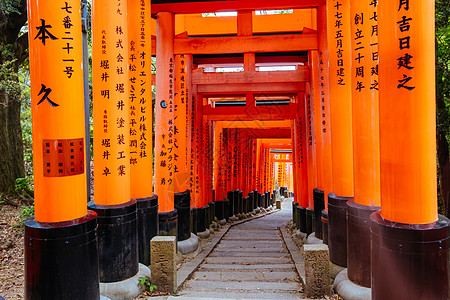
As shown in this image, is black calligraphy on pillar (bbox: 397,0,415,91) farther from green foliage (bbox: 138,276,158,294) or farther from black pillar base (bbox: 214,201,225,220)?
black pillar base (bbox: 214,201,225,220)

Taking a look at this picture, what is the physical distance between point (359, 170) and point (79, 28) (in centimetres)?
360

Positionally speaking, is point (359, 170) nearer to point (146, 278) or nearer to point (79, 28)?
point (146, 278)

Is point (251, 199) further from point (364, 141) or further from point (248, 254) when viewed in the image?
point (364, 141)

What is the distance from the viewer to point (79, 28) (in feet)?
11.4

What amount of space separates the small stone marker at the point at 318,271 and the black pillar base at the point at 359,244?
0.30m

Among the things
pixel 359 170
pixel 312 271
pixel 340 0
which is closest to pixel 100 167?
pixel 312 271

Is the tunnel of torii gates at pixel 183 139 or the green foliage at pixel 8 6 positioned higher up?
the green foliage at pixel 8 6

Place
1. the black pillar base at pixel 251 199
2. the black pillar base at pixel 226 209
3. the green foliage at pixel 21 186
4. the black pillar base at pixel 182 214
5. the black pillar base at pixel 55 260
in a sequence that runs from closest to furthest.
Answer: the black pillar base at pixel 55 260, the black pillar base at pixel 182 214, the green foliage at pixel 21 186, the black pillar base at pixel 226 209, the black pillar base at pixel 251 199

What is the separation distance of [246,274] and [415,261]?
3.51 meters

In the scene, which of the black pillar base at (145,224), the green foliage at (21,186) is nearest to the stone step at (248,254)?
the black pillar base at (145,224)

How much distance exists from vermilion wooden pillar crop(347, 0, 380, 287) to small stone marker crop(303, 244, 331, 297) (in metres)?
0.30

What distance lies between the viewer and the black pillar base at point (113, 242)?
437 centimetres

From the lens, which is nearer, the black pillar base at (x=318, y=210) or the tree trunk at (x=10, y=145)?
the black pillar base at (x=318, y=210)

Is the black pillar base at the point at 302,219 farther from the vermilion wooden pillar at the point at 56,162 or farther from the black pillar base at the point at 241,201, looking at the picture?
the vermilion wooden pillar at the point at 56,162
